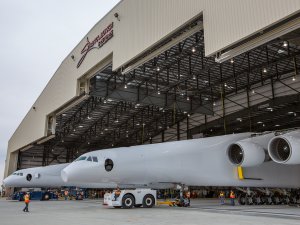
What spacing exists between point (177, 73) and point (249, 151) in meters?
15.5

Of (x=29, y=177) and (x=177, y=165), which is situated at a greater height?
(x=177, y=165)

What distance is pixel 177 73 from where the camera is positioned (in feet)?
98.4

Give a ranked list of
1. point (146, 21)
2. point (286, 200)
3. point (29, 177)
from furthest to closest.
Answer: point (29, 177), point (286, 200), point (146, 21)

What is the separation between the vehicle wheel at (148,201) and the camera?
59.9ft

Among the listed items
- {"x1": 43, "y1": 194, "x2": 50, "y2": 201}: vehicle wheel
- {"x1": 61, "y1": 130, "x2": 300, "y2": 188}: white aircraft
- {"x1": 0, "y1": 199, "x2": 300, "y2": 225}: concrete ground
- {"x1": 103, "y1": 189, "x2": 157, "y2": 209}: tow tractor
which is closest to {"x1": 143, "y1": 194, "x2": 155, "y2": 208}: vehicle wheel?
{"x1": 103, "y1": 189, "x2": 157, "y2": 209}: tow tractor

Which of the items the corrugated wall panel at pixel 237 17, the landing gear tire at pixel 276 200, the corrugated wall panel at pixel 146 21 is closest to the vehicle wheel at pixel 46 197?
the corrugated wall panel at pixel 146 21

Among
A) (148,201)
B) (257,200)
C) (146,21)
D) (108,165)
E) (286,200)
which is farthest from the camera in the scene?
(286,200)

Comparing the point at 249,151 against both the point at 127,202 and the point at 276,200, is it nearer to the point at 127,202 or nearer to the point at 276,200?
the point at 127,202

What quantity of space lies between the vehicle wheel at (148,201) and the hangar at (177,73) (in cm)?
841

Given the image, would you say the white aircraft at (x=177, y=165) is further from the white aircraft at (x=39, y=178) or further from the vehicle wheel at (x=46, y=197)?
the vehicle wheel at (x=46, y=197)

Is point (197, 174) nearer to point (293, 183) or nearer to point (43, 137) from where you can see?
point (293, 183)

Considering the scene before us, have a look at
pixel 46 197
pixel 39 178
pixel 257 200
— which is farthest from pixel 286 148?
pixel 46 197

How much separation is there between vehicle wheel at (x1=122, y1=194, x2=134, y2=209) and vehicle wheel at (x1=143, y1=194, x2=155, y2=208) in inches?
31.8

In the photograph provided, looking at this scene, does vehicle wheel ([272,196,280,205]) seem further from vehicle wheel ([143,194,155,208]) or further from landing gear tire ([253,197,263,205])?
vehicle wheel ([143,194,155,208])
